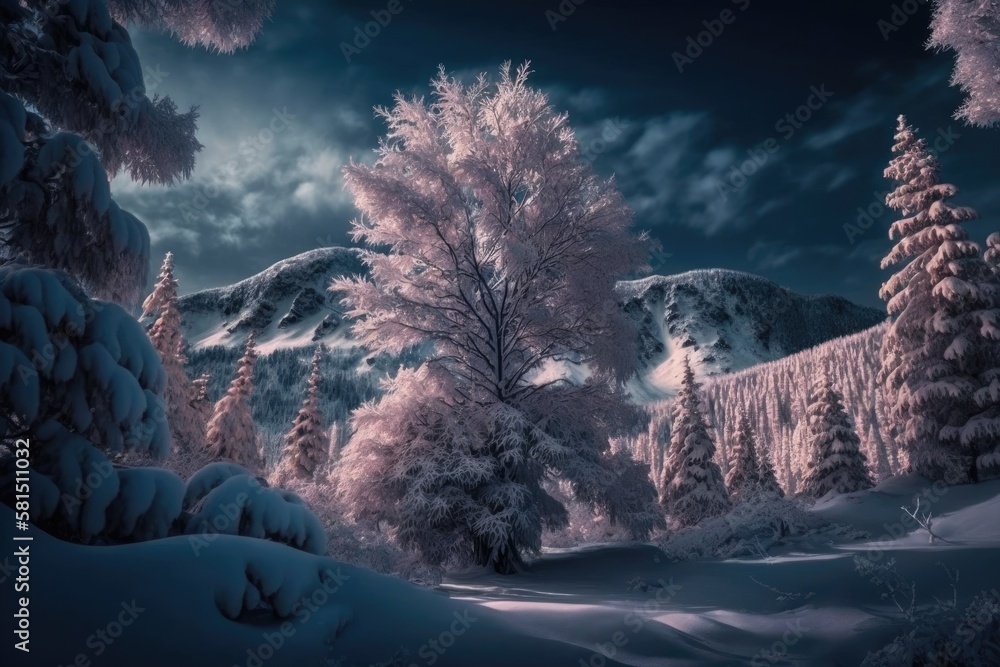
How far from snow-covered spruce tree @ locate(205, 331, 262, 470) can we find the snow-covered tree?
81.5 ft

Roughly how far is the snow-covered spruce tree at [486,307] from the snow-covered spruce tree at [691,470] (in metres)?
15.3

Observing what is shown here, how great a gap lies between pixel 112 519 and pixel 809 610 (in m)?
6.08

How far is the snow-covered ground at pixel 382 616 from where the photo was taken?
2.93 metres

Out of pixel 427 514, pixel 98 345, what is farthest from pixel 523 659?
pixel 427 514

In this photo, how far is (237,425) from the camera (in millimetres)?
24172

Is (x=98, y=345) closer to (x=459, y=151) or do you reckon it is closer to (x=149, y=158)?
(x=149, y=158)

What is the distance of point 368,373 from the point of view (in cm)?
15975

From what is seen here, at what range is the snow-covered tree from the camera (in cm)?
884

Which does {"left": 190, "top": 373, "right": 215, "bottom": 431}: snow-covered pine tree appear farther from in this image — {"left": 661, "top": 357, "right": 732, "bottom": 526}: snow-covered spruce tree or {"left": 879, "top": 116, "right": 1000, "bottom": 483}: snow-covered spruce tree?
{"left": 879, "top": 116, "right": 1000, "bottom": 483}: snow-covered spruce tree

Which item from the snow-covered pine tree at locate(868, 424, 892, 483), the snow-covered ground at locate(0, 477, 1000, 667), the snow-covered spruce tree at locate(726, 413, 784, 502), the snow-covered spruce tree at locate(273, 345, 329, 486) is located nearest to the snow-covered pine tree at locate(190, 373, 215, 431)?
the snow-covered spruce tree at locate(273, 345, 329, 486)

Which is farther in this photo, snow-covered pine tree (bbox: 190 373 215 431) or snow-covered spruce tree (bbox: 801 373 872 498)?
snow-covered pine tree (bbox: 190 373 215 431)

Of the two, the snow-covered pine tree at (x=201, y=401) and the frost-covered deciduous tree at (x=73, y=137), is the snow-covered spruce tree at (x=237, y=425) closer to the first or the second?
the snow-covered pine tree at (x=201, y=401)

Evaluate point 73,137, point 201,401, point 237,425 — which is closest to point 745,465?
point 237,425

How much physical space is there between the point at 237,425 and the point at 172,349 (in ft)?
16.3
